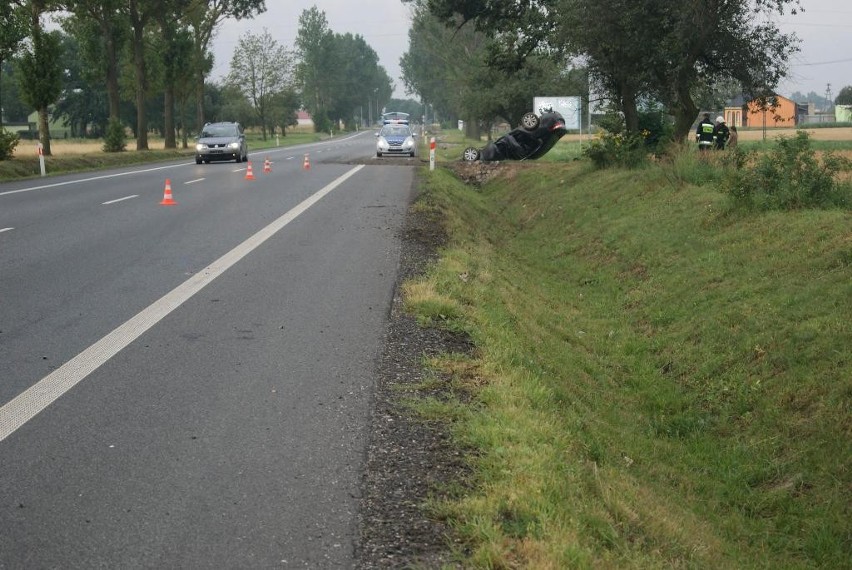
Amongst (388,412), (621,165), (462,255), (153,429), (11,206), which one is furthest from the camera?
(621,165)

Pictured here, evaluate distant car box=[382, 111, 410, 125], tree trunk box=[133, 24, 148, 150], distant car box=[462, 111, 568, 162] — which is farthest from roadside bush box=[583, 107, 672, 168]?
tree trunk box=[133, 24, 148, 150]

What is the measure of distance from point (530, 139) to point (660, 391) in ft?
82.0

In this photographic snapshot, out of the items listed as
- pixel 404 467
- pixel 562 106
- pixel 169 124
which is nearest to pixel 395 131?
pixel 562 106

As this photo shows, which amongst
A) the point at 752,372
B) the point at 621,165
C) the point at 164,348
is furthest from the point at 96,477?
the point at 621,165

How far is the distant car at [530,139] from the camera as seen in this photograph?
111ft

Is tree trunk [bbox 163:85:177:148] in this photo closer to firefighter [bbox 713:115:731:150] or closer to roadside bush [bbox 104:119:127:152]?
roadside bush [bbox 104:119:127:152]

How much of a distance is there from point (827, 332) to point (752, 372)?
0.79 m

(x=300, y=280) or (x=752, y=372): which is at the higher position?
(x=300, y=280)

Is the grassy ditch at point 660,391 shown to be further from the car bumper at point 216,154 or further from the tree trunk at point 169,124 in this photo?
the tree trunk at point 169,124

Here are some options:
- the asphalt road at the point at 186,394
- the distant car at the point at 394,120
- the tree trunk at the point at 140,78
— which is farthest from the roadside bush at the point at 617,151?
the tree trunk at the point at 140,78

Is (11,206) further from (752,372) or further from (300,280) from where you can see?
(752,372)

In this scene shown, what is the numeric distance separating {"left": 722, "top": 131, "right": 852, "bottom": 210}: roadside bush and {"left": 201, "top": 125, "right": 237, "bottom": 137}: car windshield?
29.3m

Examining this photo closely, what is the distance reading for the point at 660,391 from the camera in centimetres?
1005

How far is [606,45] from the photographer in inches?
994
